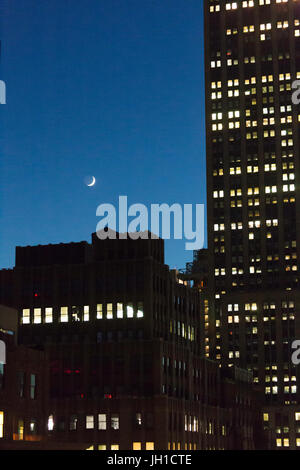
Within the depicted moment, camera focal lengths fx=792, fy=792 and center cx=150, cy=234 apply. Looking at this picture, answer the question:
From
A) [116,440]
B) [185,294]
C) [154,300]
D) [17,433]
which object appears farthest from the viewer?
[185,294]

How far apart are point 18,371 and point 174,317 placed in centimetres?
8742

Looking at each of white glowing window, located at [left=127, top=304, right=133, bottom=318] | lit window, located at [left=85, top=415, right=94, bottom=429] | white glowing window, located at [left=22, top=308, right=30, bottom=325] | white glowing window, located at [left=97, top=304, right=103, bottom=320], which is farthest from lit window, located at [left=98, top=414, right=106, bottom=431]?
white glowing window, located at [left=22, top=308, right=30, bottom=325]

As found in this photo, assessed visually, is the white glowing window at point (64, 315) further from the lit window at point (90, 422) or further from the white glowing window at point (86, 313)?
the lit window at point (90, 422)

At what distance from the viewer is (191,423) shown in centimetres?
16212

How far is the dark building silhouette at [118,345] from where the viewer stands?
14900 cm

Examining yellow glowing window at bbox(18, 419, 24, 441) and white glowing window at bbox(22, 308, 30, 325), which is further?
white glowing window at bbox(22, 308, 30, 325)

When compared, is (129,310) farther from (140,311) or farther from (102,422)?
(102,422)

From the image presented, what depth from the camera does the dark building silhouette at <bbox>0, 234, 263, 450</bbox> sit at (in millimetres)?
149000

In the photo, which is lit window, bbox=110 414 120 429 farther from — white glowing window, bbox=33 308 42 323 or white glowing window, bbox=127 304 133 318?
white glowing window, bbox=33 308 42 323

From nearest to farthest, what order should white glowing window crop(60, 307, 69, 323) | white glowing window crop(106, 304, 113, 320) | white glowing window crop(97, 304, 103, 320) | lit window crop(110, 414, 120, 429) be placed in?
1. lit window crop(110, 414, 120, 429)
2. white glowing window crop(106, 304, 113, 320)
3. white glowing window crop(97, 304, 103, 320)
4. white glowing window crop(60, 307, 69, 323)

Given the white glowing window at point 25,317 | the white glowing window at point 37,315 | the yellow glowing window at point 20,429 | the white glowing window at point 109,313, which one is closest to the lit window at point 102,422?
the white glowing window at point 109,313

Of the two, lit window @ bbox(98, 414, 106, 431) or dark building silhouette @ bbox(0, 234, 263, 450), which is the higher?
dark building silhouette @ bbox(0, 234, 263, 450)
